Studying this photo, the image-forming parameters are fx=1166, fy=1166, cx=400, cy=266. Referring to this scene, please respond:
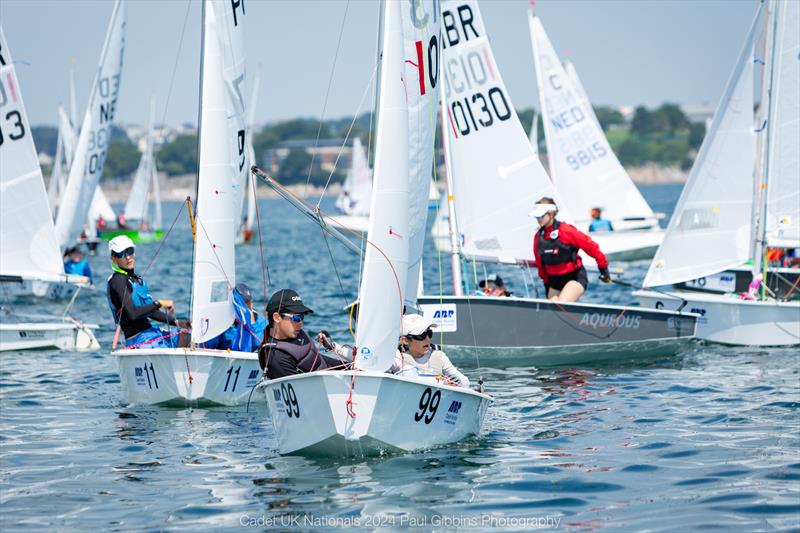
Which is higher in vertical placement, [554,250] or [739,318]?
[554,250]

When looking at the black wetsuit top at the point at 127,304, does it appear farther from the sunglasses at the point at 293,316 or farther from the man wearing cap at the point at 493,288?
the man wearing cap at the point at 493,288

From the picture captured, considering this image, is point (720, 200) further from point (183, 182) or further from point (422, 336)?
point (183, 182)

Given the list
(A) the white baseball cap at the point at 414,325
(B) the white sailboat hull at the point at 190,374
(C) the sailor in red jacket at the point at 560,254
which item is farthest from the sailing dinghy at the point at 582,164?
(A) the white baseball cap at the point at 414,325

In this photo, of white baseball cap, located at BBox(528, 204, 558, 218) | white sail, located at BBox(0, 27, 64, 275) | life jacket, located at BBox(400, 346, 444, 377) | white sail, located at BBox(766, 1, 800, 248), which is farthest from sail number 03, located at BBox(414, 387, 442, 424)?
white sail, located at BBox(0, 27, 64, 275)

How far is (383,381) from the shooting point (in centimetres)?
792

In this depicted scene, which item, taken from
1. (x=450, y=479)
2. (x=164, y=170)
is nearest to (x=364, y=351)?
(x=450, y=479)

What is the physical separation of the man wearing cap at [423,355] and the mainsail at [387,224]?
632 millimetres

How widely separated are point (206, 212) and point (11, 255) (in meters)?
6.03

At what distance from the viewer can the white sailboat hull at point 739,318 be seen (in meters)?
14.5

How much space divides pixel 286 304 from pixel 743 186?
28.9 ft

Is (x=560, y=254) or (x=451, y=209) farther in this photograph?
(x=451, y=209)

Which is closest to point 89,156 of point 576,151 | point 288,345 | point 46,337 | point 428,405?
point 46,337

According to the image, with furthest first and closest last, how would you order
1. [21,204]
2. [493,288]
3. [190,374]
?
1. [21,204]
2. [493,288]
3. [190,374]

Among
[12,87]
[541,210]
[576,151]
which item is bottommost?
[541,210]
